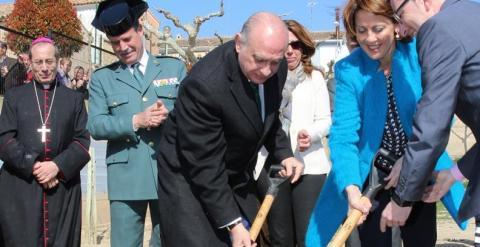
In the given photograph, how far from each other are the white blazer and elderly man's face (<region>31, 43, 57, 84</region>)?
76.2 inches

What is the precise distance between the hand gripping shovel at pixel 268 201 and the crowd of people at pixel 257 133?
0.15 feet

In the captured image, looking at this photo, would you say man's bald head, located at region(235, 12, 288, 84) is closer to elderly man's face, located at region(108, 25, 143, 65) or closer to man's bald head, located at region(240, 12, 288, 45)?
man's bald head, located at region(240, 12, 288, 45)

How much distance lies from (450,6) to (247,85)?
1.16 metres

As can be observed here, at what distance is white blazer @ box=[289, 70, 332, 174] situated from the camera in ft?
→ 16.2

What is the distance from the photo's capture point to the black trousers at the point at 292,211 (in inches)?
189

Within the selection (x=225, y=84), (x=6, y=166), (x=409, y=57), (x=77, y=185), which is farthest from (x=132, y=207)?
(x=409, y=57)

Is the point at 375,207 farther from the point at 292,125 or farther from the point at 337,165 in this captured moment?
the point at 292,125

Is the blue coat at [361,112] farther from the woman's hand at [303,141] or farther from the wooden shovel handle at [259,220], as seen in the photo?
the woman's hand at [303,141]

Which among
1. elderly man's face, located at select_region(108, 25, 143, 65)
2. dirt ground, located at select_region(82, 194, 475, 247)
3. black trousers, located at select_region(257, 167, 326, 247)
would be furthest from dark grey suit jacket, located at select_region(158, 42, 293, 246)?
dirt ground, located at select_region(82, 194, 475, 247)

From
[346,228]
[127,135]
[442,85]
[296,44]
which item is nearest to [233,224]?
[346,228]

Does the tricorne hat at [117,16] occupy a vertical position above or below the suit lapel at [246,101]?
above

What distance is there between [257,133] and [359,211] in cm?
71

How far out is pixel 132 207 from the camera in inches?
168

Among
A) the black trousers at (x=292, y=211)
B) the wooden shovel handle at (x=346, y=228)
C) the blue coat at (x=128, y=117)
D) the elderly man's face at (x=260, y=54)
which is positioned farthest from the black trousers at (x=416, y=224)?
the blue coat at (x=128, y=117)
